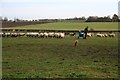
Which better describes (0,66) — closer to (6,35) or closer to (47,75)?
(47,75)

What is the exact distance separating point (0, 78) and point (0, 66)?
137 inches

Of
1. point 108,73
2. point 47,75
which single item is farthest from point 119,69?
point 47,75

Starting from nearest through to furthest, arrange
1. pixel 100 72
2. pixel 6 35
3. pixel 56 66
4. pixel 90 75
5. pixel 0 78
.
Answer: pixel 0 78
pixel 90 75
pixel 100 72
pixel 56 66
pixel 6 35

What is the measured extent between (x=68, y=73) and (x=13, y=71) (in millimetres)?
2698

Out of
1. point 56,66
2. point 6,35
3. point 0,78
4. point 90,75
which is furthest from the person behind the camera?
point 6,35

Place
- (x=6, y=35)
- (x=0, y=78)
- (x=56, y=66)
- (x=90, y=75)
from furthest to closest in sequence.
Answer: (x=6, y=35), (x=56, y=66), (x=90, y=75), (x=0, y=78)

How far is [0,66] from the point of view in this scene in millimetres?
16156

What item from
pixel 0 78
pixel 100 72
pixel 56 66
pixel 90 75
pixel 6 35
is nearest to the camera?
pixel 0 78

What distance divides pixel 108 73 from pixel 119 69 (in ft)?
4.53

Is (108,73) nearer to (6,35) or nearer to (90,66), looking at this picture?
(90,66)

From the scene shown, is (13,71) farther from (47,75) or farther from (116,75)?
(116,75)

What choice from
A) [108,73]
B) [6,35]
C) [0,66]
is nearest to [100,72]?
[108,73]

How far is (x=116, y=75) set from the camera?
1367cm

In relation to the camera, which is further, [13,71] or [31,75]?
[13,71]
